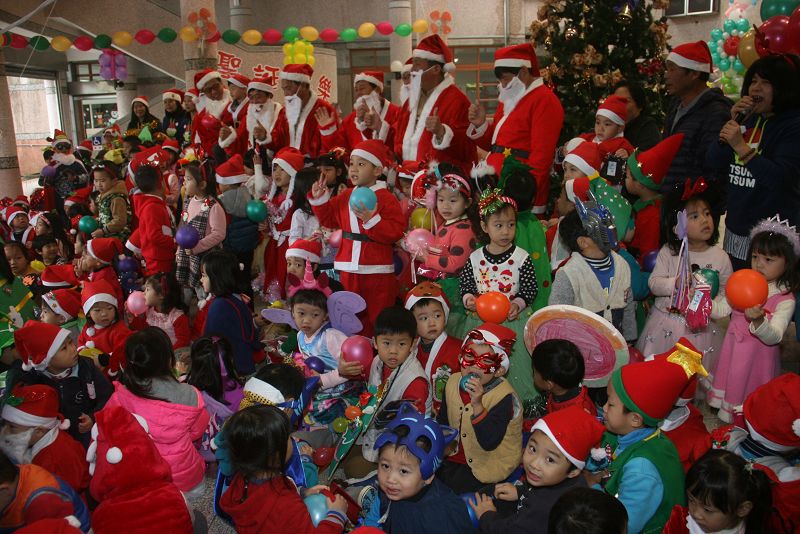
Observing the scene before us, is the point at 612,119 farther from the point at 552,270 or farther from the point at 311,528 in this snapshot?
the point at 311,528

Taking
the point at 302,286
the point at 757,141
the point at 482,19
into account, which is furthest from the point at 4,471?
the point at 482,19

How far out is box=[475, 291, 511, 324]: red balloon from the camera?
318cm

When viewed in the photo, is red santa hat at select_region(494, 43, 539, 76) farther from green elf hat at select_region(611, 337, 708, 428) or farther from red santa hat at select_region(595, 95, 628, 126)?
green elf hat at select_region(611, 337, 708, 428)

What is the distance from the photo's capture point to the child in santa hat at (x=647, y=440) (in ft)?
7.41

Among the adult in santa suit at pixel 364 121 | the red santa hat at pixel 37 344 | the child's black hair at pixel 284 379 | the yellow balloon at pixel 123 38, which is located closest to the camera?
the child's black hair at pixel 284 379

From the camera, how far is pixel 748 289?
2984 millimetres

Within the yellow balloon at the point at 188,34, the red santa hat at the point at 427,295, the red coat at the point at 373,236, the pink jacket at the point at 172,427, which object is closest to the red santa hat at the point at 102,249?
the red coat at the point at 373,236

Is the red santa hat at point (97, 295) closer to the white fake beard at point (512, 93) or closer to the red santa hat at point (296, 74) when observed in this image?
the red santa hat at point (296, 74)

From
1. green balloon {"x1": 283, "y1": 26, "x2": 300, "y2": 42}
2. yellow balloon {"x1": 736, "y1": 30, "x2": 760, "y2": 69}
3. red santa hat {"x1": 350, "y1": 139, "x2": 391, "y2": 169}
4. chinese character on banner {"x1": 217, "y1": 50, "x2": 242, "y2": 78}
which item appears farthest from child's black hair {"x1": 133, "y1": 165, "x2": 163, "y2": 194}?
green balloon {"x1": 283, "y1": 26, "x2": 300, "y2": 42}

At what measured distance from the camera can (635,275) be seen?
3615 millimetres

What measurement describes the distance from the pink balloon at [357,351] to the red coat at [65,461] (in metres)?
1.27

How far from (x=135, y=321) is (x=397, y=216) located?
2.17 meters

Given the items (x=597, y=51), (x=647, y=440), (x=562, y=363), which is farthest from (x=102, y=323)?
(x=597, y=51)

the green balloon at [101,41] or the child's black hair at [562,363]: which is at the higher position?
the green balloon at [101,41]
